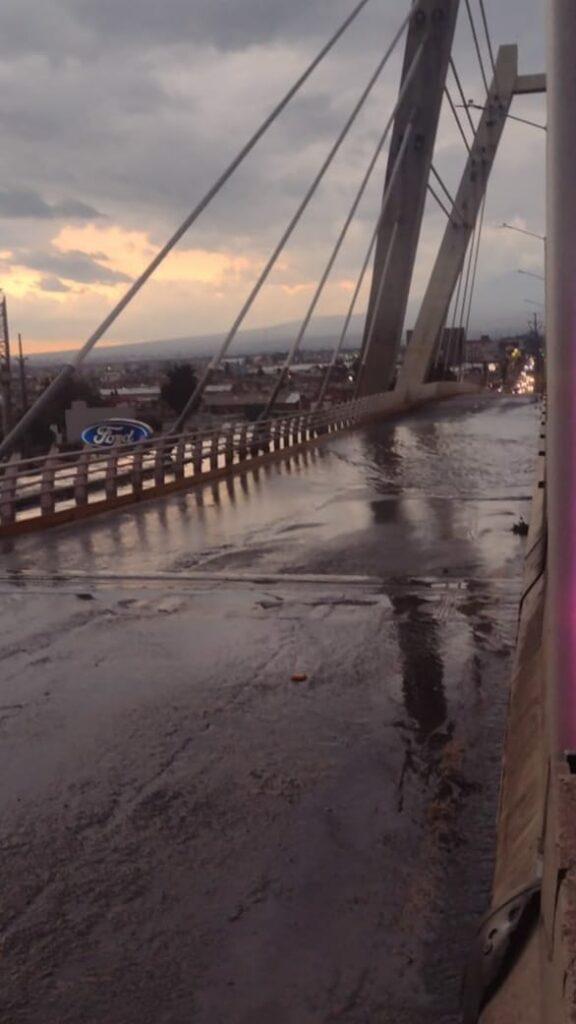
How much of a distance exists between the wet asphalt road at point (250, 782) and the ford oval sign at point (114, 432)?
14562 millimetres

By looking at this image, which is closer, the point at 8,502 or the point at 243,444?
the point at 8,502

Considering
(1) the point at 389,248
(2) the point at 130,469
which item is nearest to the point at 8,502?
(2) the point at 130,469

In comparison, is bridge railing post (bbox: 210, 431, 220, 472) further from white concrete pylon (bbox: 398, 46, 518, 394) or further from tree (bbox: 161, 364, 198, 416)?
white concrete pylon (bbox: 398, 46, 518, 394)

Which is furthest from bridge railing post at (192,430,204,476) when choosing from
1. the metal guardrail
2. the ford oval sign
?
the ford oval sign

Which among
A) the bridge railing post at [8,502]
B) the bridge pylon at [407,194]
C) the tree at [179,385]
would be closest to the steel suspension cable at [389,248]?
the bridge pylon at [407,194]

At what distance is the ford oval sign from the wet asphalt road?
14.6 m

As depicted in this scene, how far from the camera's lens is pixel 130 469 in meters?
22.7

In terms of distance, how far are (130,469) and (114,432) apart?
700cm

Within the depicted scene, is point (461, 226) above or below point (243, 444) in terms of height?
above

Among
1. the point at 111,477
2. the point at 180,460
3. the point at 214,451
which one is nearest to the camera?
the point at 111,477

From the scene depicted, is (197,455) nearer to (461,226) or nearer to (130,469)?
(130,469)

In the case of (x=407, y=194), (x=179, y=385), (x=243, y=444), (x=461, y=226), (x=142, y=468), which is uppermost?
(x=461, y=226)

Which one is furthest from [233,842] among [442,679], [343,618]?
[343,618]

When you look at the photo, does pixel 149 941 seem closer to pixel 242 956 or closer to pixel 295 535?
pixel 242 956
